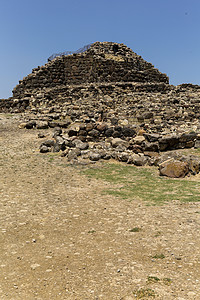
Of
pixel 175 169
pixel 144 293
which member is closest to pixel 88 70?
pixel 175 169

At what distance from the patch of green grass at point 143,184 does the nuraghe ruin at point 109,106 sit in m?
1.09

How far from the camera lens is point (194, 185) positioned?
32.1 feet

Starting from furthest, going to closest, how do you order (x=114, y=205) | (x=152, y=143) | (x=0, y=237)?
(x=152, y=143) → (x=114, y=205) → (x=0, y=237)

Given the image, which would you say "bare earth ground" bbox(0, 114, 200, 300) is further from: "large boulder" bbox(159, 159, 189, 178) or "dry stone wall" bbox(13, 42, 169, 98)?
"dry stone wall" bbox(13, 42, 169, 98)

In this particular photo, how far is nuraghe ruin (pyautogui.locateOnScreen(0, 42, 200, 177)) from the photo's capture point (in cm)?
1495

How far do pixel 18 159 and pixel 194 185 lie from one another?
28.2 ft

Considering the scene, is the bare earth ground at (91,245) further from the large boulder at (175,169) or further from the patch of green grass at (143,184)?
the large boulder at (175,169)

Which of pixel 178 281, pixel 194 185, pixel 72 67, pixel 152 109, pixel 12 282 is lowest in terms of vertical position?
pixel 12 282

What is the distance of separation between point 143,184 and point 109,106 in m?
16.4

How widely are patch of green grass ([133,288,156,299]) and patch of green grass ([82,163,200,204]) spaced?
429cm

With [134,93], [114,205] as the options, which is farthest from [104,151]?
[134,93]

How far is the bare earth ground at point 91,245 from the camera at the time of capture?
13.2 ft

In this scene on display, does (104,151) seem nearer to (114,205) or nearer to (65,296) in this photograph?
(114,205)

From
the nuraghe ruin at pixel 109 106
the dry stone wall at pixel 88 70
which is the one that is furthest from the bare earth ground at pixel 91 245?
the dry stone wall at pixel 88 70
